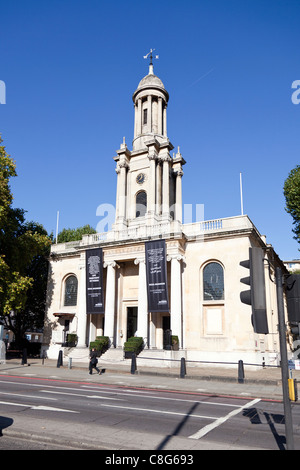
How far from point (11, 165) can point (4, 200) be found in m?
3.51

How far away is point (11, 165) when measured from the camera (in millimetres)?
30281

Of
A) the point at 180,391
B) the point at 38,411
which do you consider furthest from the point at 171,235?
the point at 38,411

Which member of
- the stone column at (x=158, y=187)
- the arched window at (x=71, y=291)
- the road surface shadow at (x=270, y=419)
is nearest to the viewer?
the road surface shadow at (x=270, y=419)

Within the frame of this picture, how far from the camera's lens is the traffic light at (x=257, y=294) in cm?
582

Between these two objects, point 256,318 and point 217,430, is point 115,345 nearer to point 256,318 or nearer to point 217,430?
point 217,430

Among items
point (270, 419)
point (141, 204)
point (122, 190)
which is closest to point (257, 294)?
point (270, 419)

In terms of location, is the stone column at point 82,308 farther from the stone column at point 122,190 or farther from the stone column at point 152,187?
the stone column at point 152,187

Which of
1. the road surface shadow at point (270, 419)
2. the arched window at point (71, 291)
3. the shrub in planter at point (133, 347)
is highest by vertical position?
the arched window at point (71, 291)

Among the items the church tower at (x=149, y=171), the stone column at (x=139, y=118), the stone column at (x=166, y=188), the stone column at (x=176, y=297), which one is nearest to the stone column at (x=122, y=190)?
the church tower at (x=149, y=171)

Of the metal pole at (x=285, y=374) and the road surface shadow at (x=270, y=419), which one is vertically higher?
the metal pole at (x=285, y=374)

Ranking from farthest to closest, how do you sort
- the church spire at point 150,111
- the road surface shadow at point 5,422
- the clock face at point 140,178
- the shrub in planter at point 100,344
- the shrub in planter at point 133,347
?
the church spire at point 150,111 < the clock face at point 140,178 < the shrub in planter at point 100,344 < the shrub in planter at point 133,347 < the road surface shadow at point 5,422

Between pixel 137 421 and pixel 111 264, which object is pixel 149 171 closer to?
pixel 111 264

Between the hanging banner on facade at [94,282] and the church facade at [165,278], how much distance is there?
11.4 inches

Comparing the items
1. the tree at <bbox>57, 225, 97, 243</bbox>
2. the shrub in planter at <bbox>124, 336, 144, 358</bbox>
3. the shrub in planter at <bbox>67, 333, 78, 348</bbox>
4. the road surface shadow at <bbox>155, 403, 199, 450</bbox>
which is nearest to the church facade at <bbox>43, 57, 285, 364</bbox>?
the shrub in planter at <bbox>67, 333, 78, 348</bbox>
